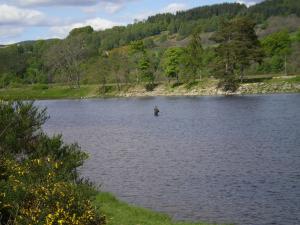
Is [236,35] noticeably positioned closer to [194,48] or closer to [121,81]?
[194,48]

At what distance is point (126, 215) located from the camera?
22609 mm

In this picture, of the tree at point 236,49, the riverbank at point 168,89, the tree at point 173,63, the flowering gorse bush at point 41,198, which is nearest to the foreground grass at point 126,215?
the flowering gorse bush at point 41,198

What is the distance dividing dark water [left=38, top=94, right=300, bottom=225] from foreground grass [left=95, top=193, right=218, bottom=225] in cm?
221

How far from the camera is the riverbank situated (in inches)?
4899

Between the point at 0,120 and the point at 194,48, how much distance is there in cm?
12843

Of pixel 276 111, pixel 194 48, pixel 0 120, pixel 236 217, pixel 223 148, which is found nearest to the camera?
pixel 0 120

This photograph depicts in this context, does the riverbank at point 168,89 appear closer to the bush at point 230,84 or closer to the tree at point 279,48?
the bush at point 230,84

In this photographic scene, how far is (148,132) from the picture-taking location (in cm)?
6562

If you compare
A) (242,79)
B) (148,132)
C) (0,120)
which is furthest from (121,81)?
(0,120)

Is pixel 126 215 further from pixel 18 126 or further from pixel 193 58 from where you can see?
pixel 193 58

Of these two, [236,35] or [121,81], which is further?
[121,81]

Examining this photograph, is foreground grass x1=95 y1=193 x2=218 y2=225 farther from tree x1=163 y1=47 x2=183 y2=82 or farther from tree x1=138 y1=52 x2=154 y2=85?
tree x1=138 y1=52 x2=154 y2=85

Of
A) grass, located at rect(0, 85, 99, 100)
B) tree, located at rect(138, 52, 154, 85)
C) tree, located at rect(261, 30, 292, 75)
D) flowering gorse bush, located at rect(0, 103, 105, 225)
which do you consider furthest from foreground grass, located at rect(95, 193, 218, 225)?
grass, located at rect(0, 85, 99, 100)

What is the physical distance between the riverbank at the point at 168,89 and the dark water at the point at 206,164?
1476 inches
